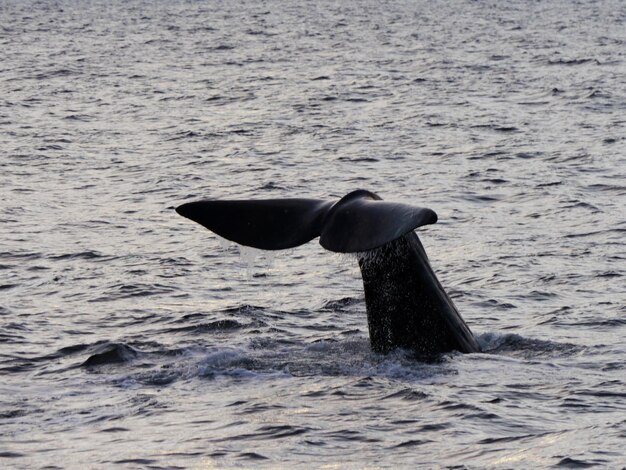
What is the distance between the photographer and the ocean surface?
10.3m

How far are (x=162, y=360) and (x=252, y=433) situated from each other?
2.54m

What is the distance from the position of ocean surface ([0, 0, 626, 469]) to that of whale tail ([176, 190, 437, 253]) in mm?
490

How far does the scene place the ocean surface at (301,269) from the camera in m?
10.3

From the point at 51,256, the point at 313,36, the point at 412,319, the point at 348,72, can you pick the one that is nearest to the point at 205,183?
the point at 51,256

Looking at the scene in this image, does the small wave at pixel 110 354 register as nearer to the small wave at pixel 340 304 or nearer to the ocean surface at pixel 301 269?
the ocean surface at pixel 301 269

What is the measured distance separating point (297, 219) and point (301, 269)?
6913 mm

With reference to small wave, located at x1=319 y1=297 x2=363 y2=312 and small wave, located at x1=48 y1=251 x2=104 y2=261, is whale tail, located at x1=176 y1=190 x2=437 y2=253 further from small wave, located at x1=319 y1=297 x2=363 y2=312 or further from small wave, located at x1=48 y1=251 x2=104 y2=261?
small wave, located at x1=48 y1=251 x2=104 y2=261

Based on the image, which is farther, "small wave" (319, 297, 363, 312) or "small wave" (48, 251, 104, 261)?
"small wave" (48, 251, 104, 261)

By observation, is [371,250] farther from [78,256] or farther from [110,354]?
[78,256]

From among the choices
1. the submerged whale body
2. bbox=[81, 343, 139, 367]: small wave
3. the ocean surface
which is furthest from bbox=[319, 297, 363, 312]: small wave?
the submerged whale body

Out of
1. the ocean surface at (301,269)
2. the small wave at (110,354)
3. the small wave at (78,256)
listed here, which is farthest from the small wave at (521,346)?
the small wave at (78,256)

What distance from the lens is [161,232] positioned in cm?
1973

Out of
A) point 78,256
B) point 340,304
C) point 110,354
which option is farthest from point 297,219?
point 78,256

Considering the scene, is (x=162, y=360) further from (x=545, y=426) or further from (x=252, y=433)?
(x=545, y=426)
